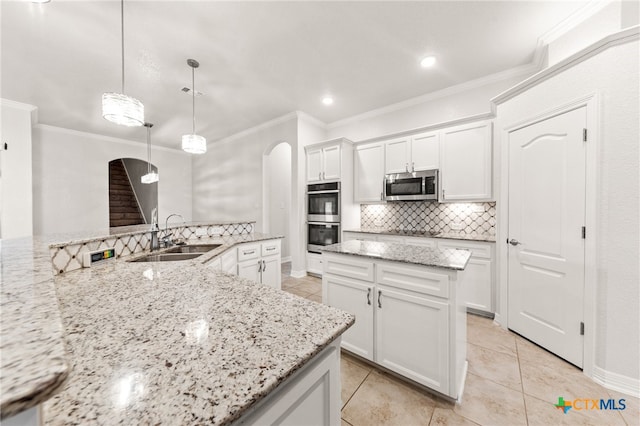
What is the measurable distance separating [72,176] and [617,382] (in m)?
8.00

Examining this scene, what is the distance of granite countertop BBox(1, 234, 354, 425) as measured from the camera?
0.34 m

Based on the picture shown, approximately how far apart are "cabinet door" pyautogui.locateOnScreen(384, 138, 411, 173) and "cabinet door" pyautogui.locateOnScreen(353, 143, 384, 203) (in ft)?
0.32

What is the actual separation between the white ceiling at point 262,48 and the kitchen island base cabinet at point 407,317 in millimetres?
2166

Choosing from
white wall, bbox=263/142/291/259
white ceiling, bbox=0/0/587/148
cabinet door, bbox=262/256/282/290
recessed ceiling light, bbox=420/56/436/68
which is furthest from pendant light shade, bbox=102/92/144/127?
white wall, bbox=263/142/291/259

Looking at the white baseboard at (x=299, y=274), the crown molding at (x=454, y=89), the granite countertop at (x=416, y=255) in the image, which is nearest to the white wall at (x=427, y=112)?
the crown molding at (x=454, y=89)

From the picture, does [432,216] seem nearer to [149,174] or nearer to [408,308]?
[408,308]

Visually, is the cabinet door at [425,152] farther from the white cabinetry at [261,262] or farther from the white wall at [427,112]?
the white cabinetry at [261,262]

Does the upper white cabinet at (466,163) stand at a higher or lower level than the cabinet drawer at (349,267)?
higher

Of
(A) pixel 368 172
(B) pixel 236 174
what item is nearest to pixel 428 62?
(A) pixel 368 172

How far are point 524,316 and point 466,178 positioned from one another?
1.60 meters

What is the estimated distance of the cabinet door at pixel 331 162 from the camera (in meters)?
3.80

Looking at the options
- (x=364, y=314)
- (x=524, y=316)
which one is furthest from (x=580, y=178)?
(x=364, y=314)

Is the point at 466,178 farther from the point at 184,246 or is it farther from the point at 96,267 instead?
the point at 96,267

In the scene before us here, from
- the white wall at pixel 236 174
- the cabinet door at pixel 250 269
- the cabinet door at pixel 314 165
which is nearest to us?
the cabinet door at pixel 250 269
